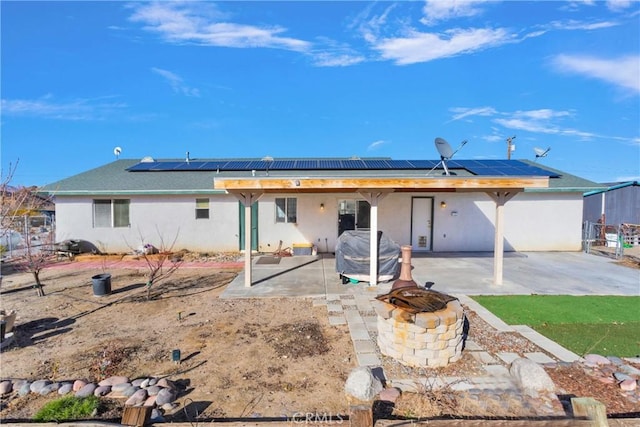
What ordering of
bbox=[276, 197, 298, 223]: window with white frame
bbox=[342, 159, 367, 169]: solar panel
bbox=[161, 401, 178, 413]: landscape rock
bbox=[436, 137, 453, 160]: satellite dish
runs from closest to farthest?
bbox=[161, 401, 178, 413]: landscape rock < bbox=[436, 137, 453, 160]: satellite dish < bbox=[276, 197, 298, 223]: window with white frame < bbox=[342, 159, 367, 169]: solar panel

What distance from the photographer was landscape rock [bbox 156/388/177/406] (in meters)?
3.16

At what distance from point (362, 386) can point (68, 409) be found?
3.07 m

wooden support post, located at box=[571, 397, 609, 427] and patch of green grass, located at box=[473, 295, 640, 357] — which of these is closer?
wooden support post, located at box=[571, 397, 609, 427]

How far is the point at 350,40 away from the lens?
44.4ft

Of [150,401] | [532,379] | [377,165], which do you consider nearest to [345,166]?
[377,165]

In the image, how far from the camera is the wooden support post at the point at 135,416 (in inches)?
91.7

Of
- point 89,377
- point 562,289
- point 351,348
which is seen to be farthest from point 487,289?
point 89,377

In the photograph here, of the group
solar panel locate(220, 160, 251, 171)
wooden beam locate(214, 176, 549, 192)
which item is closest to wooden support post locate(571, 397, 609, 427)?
wooden beam locate(214, 176, 549, 192)

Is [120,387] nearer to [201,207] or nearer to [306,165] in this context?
[201,207]

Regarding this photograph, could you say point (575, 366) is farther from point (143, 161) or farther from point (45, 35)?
point (143, 161)

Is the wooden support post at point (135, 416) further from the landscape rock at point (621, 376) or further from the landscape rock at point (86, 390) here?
the landscape rock at point (621, 376)

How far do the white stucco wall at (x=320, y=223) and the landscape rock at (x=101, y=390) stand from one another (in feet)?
28.0

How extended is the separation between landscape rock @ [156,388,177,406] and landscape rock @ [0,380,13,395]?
6.14ft

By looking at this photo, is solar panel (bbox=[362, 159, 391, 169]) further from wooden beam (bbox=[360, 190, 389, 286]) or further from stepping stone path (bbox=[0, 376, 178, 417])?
stepping stone path (bbox=[0, 376, 178, 417])
